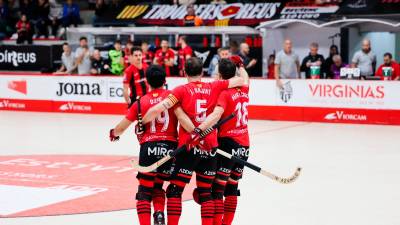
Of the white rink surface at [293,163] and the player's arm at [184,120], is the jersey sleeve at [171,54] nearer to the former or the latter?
the white rink surface at [293,163]

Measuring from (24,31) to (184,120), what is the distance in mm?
24402

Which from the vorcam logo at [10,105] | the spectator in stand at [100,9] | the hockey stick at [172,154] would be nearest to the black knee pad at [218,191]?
the hockey stick at [172,154]

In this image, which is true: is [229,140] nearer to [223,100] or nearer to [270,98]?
[223,100]

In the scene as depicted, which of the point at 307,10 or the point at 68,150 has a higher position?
the point at 307,10

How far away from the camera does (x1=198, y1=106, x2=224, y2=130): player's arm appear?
898 centimetres

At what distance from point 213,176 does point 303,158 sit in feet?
23.6

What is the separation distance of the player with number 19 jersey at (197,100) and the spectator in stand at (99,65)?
55.4ft

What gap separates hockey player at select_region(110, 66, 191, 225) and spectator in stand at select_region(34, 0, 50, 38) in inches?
993

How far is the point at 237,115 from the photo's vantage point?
31.0 feet

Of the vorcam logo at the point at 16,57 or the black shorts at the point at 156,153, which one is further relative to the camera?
the vorcam logo at the point at 16,57

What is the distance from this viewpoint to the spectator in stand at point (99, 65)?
85.8ft

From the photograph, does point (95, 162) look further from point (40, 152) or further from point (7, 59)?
point (7, 59)

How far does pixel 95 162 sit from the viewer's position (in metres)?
15.7

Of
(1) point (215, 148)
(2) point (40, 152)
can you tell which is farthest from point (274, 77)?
(1) point (215, 148)
